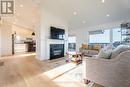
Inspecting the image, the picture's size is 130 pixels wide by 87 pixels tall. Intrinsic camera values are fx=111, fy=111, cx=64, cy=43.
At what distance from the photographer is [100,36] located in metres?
8.81

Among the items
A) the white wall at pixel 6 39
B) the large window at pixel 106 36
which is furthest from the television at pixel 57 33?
the white wall at pixel 6 39

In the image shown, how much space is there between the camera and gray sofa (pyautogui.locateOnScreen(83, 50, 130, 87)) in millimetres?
1946

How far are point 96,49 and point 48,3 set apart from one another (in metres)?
4.19

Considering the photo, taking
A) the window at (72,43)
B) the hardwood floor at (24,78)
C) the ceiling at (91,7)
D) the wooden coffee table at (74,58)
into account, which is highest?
the ceiling at (91,7)

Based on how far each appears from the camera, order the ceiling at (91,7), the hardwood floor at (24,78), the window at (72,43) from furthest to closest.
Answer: the window at (72,43)
the ceiling at (91,7)
the hardwood floor at (24,78)

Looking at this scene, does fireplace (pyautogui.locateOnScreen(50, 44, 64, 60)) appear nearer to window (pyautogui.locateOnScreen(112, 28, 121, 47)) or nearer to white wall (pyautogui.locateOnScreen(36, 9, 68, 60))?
white wall (pyautogui.locateOnScreen(36, 9, 68, 60))

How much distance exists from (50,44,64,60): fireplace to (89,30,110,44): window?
2.96m

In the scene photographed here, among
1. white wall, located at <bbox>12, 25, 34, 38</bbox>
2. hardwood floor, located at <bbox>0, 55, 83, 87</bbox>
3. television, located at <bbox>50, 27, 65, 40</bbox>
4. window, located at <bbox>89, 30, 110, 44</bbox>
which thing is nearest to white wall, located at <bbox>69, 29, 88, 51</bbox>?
window, located at <bbox>89, 30, 110, 44</bbox>

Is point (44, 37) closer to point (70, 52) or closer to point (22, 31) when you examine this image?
point (70, 52)

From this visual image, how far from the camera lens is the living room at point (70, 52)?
8.05 feet

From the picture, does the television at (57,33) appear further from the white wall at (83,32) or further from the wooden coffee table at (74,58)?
the white wall at (83,32)

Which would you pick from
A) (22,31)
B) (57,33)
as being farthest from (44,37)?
(22,31)

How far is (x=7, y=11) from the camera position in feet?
9.61

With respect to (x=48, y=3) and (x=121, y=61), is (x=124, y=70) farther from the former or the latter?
(x=48, y=3)
